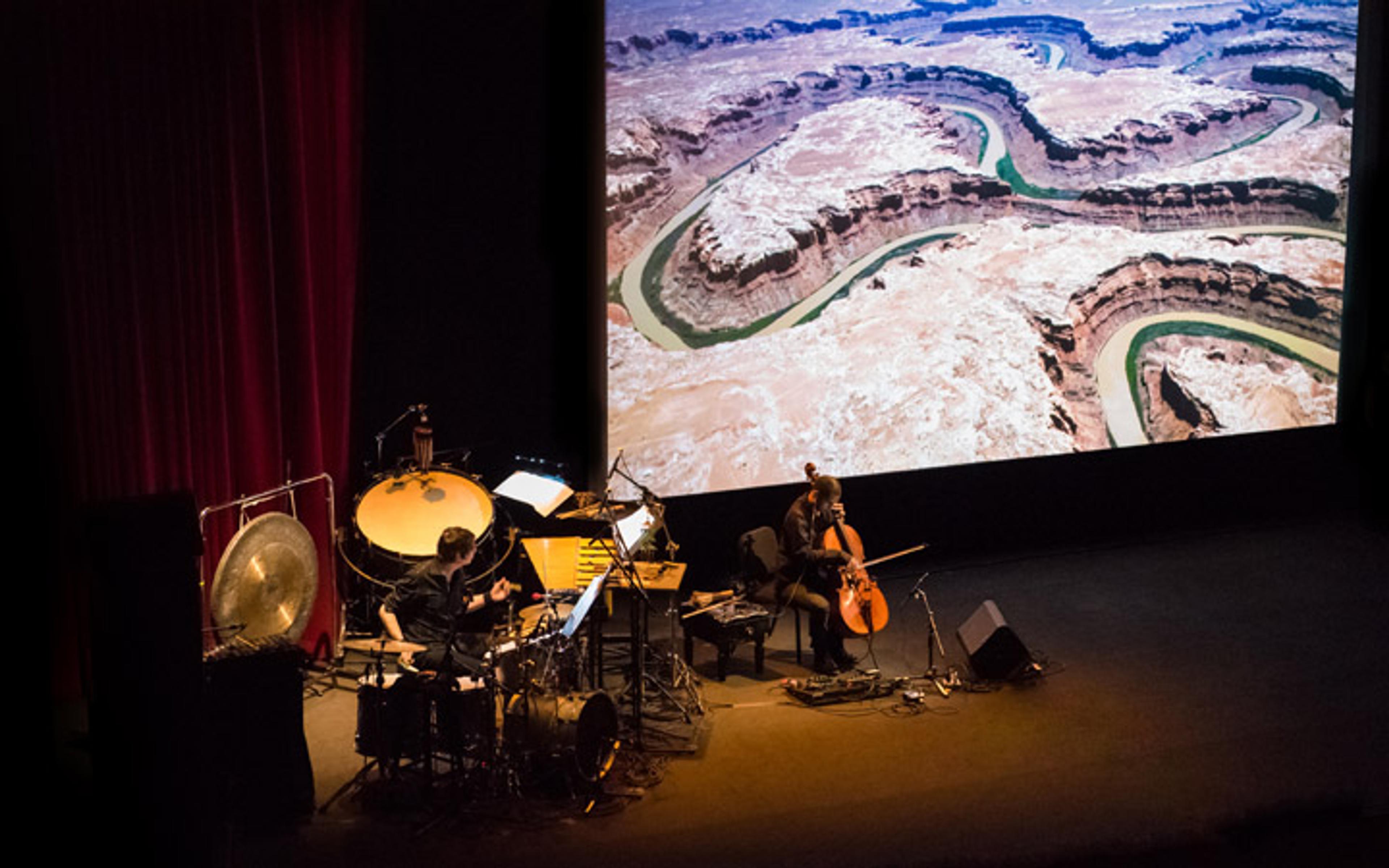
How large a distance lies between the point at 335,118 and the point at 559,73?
3.91 ft

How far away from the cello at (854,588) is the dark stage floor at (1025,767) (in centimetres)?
33

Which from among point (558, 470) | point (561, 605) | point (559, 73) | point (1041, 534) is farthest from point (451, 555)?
point (1041, 534)

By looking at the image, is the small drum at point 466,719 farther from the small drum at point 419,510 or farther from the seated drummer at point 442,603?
the small drum at point 419,510

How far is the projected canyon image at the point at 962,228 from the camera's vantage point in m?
7.88

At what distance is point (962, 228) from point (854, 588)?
8.69ft

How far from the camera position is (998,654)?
6.99 metres

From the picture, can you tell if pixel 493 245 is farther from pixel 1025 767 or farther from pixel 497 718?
pixel 1025 767

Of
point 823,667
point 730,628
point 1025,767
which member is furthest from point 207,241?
point 1025,767

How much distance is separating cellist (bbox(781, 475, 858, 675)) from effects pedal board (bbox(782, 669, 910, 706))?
20cm

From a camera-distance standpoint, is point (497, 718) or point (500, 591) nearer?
point (497, 718)

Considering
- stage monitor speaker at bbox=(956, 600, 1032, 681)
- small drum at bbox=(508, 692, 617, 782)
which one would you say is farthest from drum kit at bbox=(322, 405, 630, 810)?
stage monitor speaker at bbox=(956, 600, 1032, 681)

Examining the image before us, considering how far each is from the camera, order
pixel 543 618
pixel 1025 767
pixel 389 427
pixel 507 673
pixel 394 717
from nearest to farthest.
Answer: pixel 394 717, pixel 507 673, pixel 543 618, pixel 1025 767, pixel 389 427

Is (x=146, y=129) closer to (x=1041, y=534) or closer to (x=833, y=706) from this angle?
(x=833, y=706)

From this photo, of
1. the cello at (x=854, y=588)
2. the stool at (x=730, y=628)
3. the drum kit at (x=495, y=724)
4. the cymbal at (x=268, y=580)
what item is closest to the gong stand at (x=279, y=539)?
the cymbal at (x=268, y=580)
